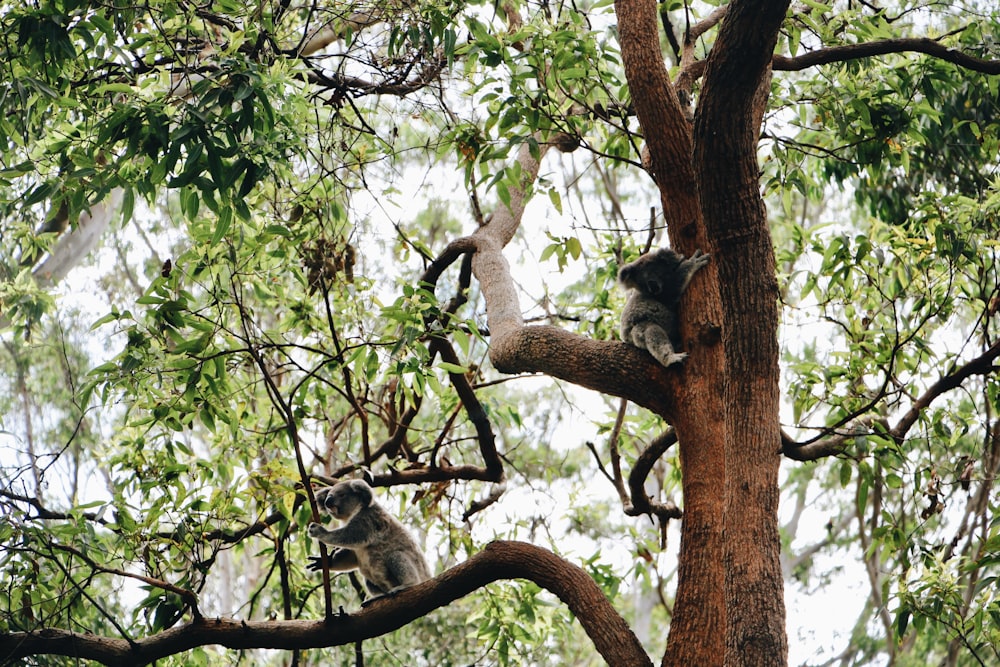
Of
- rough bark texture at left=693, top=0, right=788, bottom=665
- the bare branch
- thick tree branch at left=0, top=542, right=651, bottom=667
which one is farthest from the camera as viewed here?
the bare branch

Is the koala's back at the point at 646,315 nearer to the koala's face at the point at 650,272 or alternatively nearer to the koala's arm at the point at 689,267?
the koala's face at the point at 650,272

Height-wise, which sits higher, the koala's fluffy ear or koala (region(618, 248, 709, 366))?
koala (region(618, 248, 709, 366))

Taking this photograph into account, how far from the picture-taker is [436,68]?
4902 millimetres

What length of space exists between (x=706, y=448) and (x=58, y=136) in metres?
3.29

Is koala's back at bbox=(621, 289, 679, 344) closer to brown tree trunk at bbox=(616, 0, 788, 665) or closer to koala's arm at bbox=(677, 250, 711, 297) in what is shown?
koala's arm at bbox=(677, 250, 711, 297)

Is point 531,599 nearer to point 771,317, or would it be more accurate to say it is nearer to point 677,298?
point 677,298

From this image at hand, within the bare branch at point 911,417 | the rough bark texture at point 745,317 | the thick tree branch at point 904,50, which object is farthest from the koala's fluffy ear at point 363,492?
the thick tree branch at point 904,50

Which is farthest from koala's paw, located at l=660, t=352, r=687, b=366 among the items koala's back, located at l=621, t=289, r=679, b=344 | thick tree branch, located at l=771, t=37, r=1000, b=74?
thick tree branch, located at l=771, t=37, r=1000, b=74

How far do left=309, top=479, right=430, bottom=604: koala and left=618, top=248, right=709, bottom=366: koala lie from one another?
1.74 m

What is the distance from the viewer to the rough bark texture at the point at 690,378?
11.5 feet

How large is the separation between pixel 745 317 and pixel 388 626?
211cm

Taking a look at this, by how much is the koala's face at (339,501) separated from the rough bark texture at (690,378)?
7.65ft

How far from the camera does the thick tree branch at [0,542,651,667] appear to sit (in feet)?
12.4

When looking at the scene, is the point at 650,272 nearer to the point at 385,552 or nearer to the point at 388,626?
the point at 385,552
